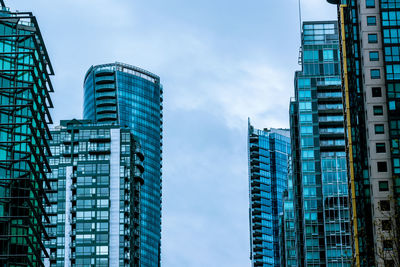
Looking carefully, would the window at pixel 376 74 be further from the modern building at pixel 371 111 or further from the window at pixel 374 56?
the window at pixel 374 56

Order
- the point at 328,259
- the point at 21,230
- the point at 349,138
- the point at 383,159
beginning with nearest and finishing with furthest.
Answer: the point at 21,230
the point at 383,159
the point at 349,138
the point at 328,259

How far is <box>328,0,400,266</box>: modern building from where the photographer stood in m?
146

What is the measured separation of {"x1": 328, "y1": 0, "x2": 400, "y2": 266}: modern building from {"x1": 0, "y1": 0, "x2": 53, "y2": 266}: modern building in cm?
4865

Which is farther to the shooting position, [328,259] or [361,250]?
[328,259]

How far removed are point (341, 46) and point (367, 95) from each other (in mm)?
20961

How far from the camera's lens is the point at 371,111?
14900cm

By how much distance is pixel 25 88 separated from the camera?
141 metres

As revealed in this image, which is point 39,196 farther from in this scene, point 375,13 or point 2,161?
point 375,13

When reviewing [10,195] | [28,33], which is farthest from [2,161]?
[28,33]

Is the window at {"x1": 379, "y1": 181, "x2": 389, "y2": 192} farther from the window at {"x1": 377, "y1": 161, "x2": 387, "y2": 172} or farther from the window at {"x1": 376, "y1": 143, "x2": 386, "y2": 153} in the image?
the window at {"x1": 376, "y1": 143, "x2": 386, "y2": 153}

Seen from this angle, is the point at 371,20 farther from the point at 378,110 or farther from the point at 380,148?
the point at 380,148

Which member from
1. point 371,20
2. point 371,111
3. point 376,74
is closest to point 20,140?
point 371,111

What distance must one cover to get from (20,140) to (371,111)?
175 ft

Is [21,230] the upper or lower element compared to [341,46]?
lower
